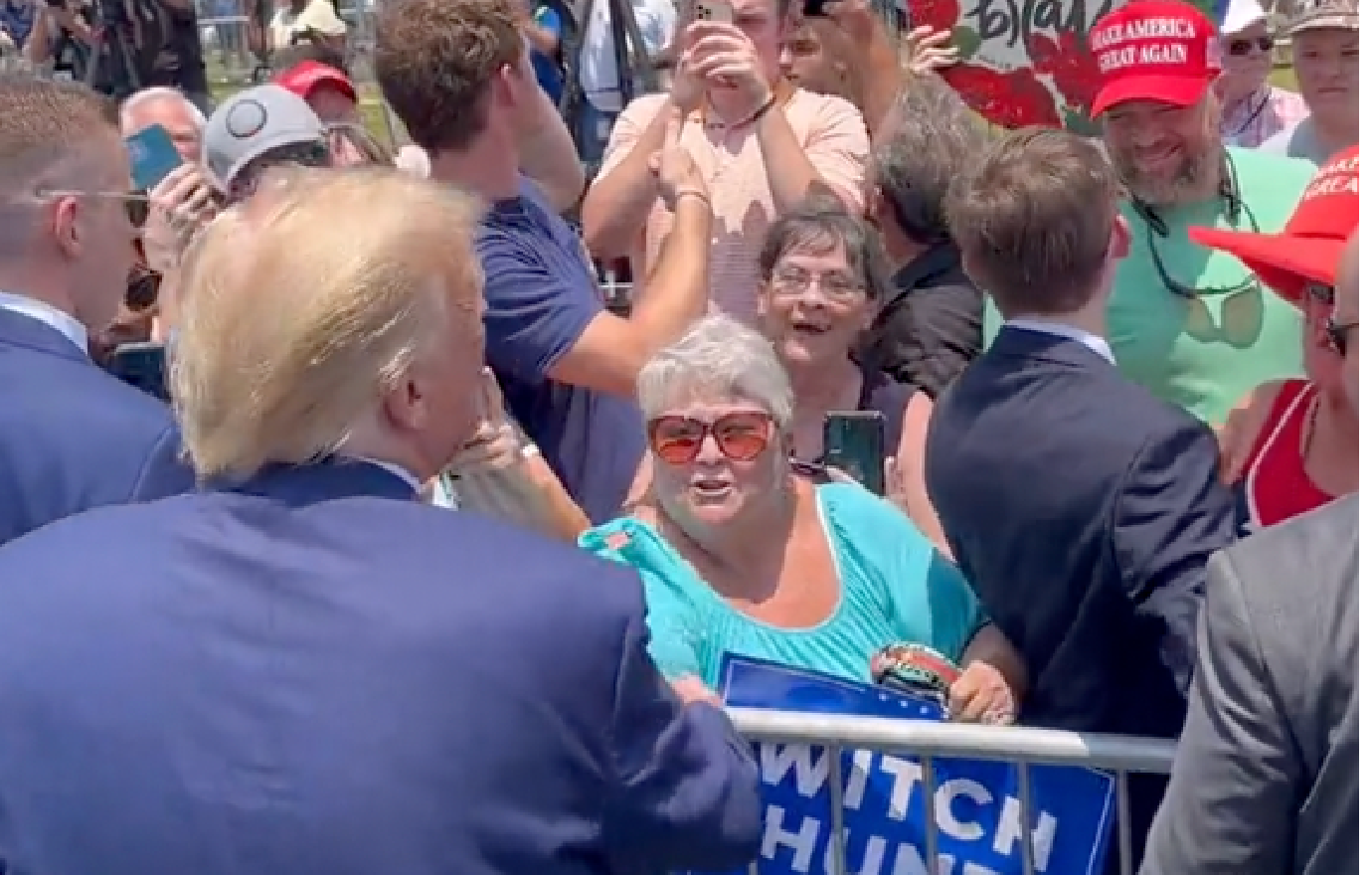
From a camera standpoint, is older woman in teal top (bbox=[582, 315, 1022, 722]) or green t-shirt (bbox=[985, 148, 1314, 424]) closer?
older woman in teal top (bbox=[582, 315, 1022, 722])

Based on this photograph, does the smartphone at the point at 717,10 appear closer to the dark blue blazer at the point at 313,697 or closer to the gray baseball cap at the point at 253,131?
the gray baseball cap at the point at 253,131

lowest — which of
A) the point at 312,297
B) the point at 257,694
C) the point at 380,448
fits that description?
the point at 257,694

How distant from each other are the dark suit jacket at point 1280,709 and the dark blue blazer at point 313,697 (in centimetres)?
53

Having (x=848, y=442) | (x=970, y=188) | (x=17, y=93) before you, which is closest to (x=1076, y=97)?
(x=848, y=442)

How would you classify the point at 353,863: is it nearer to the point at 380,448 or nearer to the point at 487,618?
the point at 487,618

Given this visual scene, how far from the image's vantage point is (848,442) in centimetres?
353


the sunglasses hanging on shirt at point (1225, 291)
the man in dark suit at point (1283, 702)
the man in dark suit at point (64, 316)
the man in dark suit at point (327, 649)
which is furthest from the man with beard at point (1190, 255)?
the man in dark suit at point (327, 649)

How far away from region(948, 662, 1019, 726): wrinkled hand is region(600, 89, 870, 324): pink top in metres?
2.00

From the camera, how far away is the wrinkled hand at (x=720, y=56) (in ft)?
13.7

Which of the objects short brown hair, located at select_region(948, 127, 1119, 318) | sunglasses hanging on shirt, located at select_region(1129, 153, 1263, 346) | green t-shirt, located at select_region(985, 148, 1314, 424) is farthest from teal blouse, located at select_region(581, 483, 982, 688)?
sunglasses hanging on shirt, located at select_region(1129, 153, 1263, 346)

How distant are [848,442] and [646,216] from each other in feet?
3.84

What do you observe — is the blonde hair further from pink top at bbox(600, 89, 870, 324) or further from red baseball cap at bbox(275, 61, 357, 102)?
red baseball cap at bbox(275, 61, 357, 102)

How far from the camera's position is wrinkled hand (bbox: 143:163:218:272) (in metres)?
3.53

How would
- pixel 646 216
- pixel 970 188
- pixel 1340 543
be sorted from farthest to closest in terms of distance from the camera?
pixel 646 216 → pixel 970 188 → pixel 1340 543
